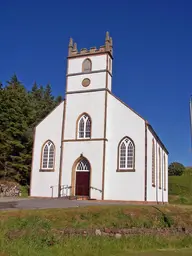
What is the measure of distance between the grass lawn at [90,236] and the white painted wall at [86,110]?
43.7 feet

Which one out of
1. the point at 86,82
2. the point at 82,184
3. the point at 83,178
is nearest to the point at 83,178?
the point at 83,178

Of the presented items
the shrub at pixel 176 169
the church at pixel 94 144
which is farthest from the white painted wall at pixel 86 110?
the shrub at pixel 176 169

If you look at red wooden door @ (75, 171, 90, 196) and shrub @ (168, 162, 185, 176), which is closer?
red wooden door @ (75, 171, 90, 196)

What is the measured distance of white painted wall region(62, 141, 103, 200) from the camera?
30.7 metres

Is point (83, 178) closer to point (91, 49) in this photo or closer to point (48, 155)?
point (48, 155)

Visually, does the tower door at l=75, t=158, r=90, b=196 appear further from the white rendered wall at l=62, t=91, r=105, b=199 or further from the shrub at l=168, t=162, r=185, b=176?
the shrub at l=168, t=162, r=185, b=176

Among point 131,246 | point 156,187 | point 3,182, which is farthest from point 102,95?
point 131,246

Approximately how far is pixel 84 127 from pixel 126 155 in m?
5.23

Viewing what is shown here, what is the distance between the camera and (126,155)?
30594 mm

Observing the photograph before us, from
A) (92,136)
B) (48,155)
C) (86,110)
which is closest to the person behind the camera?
(92,136)

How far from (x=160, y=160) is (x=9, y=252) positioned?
29979 millimetres

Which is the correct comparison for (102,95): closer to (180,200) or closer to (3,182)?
(3,182)

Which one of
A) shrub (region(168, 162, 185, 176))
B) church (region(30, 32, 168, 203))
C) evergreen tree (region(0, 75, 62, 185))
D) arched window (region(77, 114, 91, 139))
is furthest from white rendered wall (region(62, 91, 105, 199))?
shrub (region(168, 162, 185, 176))

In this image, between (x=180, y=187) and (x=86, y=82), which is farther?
(x=180, y=187)
